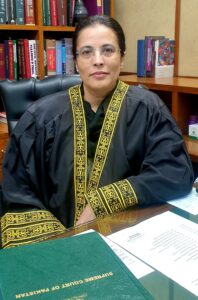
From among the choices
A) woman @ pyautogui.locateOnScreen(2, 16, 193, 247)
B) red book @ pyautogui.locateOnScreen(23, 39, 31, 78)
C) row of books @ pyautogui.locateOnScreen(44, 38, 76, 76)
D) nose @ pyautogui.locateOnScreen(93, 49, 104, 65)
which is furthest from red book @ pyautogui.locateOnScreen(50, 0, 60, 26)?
nose @ pyautogui.locateOnScreen(93, 49, 104, 65)

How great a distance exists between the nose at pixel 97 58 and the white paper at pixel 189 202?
57 cm

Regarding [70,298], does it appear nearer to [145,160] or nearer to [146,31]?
[145,160]

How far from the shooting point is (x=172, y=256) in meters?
0.90

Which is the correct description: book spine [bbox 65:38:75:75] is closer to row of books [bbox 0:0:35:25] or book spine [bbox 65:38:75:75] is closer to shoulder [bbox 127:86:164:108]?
row of books [bbox 0:0:35:25]

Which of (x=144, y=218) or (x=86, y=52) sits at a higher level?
(x=86, y=52)

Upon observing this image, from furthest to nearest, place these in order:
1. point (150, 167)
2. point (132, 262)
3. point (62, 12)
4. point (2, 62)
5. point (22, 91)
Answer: point (62, 12), point (2, 62), point (22, 91), point (150, 167), point (132, 262)

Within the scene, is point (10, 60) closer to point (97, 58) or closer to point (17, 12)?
point (17, 12)

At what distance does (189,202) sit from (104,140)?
394mm

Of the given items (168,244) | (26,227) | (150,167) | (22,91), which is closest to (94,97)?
(150,167)

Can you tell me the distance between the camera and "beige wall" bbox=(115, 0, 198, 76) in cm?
250

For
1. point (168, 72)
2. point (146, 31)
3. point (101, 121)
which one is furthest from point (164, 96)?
point (101, 121)

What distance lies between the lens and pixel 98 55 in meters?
1.41

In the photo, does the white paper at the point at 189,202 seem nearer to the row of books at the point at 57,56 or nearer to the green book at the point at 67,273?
Answer: the green book at the point at 67,273

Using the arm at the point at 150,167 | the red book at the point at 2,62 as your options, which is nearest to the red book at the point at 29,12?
the red book at the point at 2,62
